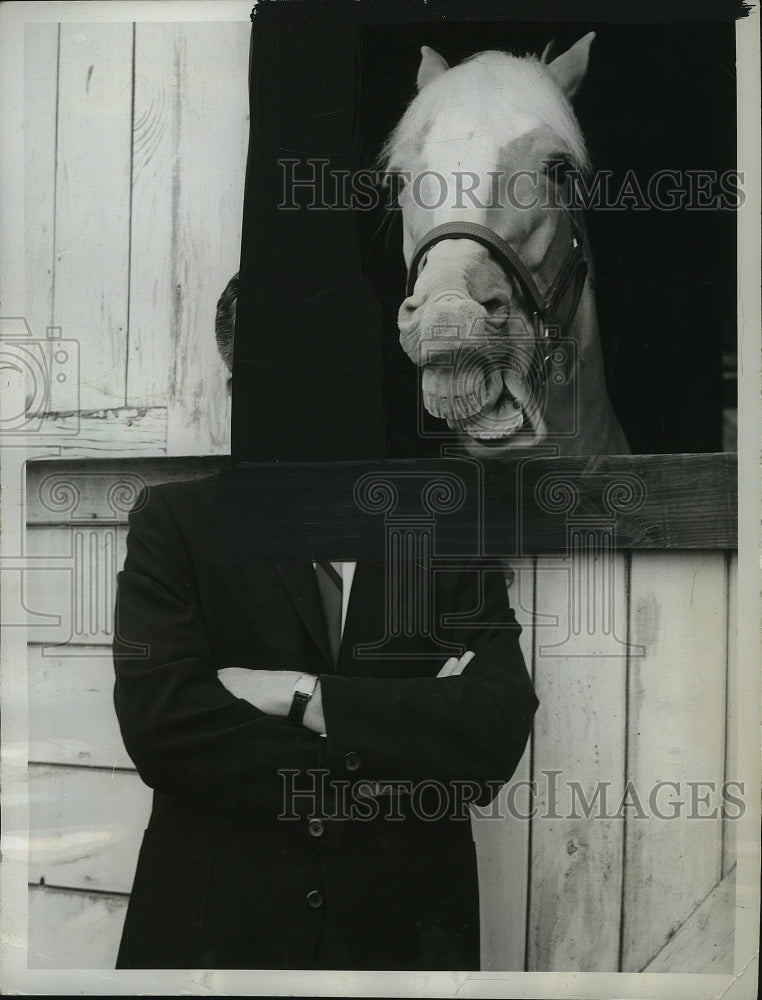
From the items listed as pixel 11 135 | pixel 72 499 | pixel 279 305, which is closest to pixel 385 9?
pixel 279 305

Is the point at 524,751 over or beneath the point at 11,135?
beneath

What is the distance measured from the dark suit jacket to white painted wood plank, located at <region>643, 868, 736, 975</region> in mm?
476

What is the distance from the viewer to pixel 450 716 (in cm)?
206

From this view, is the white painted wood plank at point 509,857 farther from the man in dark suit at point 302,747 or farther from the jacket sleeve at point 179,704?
the jacket sleeve at point 179,704

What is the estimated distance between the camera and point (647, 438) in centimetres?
222

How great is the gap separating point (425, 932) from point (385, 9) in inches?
84.4

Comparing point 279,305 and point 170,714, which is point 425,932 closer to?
point 170,714

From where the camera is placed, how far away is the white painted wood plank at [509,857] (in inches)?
87.1

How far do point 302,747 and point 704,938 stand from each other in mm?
1071

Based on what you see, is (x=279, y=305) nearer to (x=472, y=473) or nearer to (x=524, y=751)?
(x=472, y=473)

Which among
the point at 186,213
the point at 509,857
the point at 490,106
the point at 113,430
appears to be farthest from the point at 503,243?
the point at 509,857

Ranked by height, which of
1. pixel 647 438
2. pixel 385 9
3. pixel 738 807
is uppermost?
pixel 385 9

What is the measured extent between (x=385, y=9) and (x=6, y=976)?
247cm

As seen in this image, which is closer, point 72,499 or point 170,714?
point 170,714
